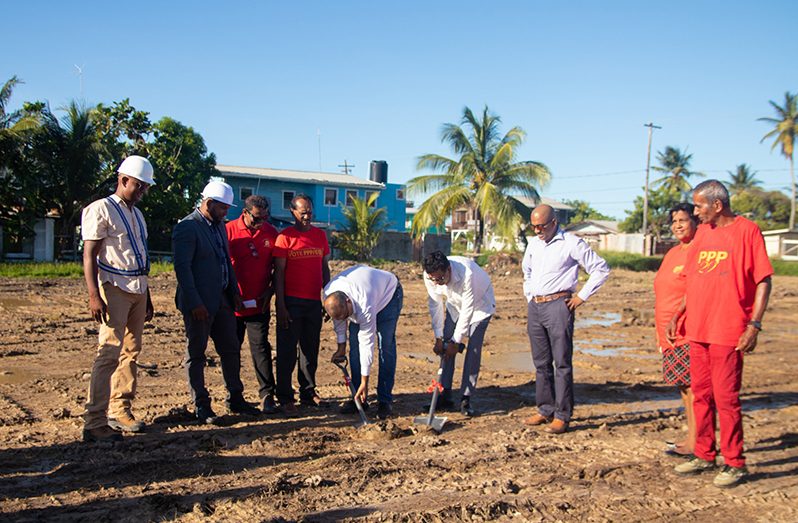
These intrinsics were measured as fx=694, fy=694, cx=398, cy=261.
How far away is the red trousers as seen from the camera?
14.4 ft

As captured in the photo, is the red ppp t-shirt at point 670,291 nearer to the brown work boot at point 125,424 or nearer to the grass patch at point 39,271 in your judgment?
the brown work boot at point 125,424

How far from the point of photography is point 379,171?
42781 mm

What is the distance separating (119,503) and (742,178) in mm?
69362

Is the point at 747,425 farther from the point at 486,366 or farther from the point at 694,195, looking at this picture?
the point at 486,366

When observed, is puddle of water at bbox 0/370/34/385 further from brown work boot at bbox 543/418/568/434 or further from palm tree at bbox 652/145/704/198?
palm tree at bbox 652/145/704/198

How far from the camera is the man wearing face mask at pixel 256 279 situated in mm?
6148

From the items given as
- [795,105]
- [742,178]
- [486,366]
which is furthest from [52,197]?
[742,178]

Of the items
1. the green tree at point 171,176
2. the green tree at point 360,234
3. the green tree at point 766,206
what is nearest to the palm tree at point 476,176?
the green tree at point 360,234

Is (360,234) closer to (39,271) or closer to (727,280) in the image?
(39,271)

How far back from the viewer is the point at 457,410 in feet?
21.1

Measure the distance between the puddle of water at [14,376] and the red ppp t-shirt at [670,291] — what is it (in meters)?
6.22

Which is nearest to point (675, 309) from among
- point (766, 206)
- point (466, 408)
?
point (466, 408)

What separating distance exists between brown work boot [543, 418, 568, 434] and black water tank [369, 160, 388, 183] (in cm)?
3772

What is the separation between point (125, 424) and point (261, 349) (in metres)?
1.33
